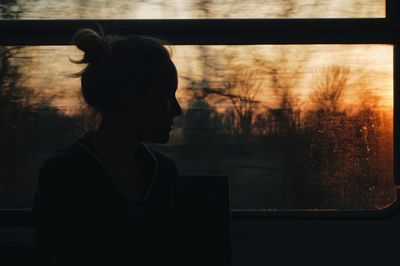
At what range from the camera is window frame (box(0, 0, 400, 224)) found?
6.45 feet

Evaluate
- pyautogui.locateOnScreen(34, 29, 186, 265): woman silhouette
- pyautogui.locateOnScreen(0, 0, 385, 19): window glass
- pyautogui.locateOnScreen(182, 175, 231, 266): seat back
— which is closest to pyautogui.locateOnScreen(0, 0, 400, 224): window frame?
pyautogui.locateOnScreen(0, 0, 385, 19): window glass

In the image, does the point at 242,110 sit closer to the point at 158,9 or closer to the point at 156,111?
the point at 158,9

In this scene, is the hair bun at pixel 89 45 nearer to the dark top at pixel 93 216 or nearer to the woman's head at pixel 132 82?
the woman's head at pixel 132 82

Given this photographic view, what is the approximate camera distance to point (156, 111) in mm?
1160

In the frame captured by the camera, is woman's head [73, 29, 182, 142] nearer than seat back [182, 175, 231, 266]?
Yes

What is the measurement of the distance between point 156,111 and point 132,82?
0.27 feet

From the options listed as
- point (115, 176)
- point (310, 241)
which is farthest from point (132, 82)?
point (310, 241)

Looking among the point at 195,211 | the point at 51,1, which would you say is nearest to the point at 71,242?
the point at 195,211

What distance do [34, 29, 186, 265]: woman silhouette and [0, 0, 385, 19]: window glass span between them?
814 mm

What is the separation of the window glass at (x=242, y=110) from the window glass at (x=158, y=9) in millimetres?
119

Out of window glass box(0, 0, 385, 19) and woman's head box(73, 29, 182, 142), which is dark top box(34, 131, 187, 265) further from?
window glass box(0, 0, 385, 19)

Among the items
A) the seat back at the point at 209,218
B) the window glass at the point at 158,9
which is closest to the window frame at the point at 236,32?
the window glass at the point at 158,9

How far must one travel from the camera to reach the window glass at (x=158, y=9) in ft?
6.45

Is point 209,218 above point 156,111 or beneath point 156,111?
beneath
